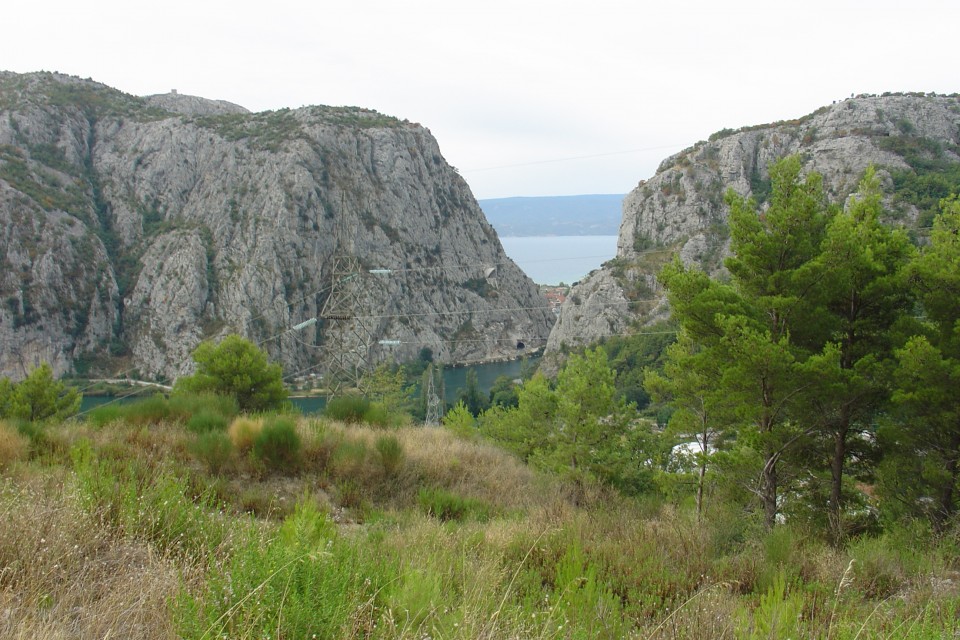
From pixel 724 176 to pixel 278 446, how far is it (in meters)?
69.1

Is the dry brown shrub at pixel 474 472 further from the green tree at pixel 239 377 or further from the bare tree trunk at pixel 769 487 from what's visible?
the green tree at pixel 239 377

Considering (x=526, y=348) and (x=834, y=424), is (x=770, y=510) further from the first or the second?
(x=526, y=348)

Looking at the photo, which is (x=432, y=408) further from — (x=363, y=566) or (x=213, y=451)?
(x=363, y=566)

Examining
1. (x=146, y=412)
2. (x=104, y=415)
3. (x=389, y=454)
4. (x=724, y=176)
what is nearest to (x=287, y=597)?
(x=389, y=454)

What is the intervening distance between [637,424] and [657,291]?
143 ft

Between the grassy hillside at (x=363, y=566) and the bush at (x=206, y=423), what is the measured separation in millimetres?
682

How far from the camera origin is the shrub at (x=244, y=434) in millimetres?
6703

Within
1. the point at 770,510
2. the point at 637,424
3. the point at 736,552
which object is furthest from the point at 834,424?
the point at 637,424

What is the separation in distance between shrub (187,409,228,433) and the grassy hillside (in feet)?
2.24

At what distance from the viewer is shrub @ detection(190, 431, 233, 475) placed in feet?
20.2

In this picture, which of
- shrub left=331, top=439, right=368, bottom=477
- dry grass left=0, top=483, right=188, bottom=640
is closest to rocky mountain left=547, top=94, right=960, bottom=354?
shrub left=331, top=439, right=368, bottom=477

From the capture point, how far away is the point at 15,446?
533 cm

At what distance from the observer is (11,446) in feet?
17.3

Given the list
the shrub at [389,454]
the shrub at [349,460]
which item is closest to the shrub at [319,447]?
the shrub at [349,460]
